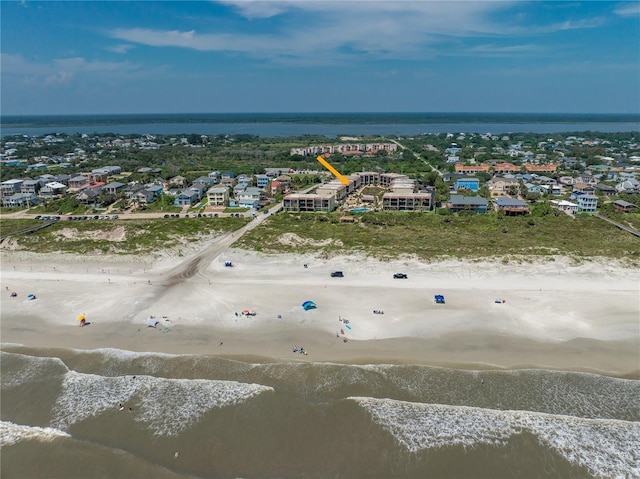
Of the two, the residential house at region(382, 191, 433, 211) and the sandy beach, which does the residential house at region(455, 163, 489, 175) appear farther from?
the sandy beach

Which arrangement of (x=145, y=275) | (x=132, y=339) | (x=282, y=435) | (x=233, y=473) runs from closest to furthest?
(x=233, y=473), (x=282, y=435), (x=132, y=339), (x=145, y=275)

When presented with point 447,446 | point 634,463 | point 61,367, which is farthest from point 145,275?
point 634,463

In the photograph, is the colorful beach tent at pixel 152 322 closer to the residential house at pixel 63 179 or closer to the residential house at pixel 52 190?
the residential house at pixel 52 190

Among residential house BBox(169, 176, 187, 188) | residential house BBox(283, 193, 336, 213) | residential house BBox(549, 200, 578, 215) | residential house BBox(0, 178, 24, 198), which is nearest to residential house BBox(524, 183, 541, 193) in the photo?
residential house BBox(549, 200, 578, 215)

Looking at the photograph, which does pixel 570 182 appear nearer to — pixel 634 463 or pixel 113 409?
pixel 634 463

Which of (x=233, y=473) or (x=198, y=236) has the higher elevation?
(x=198, y=236)

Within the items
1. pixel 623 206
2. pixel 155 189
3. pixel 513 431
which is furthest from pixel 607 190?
pixel 155 189

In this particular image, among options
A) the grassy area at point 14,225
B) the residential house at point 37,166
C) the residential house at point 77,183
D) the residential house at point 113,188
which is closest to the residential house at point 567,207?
the residential house at point 113,188
